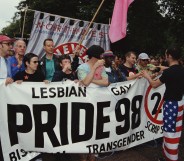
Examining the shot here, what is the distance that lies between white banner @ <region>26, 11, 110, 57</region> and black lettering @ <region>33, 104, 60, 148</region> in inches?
184

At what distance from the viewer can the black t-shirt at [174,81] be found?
17.8ft

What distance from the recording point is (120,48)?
29.4 m

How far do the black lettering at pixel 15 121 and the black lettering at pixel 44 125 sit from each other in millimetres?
111

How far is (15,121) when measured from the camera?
508 cm

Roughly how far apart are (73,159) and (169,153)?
5.24ft

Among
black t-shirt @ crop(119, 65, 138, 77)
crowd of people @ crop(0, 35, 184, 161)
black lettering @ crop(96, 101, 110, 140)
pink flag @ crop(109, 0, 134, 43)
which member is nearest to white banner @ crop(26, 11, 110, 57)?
pink flag @ crop(109, 0, 134, 43)

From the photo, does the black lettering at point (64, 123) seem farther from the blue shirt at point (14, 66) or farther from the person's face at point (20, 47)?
the person's face at point (20, 47)

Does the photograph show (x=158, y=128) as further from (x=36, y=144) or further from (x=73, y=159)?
(x=36, y=144)

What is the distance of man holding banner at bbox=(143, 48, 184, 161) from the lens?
17.8 feet

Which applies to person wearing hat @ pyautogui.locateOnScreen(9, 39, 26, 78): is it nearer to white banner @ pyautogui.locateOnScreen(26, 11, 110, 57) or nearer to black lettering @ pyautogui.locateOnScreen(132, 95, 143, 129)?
black lettering @ pyautogui.locateOnScreen(132, 95, 143, 129)

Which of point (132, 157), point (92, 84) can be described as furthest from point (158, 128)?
point (92, 84)

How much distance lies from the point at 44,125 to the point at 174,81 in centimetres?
207

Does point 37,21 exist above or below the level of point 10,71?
above

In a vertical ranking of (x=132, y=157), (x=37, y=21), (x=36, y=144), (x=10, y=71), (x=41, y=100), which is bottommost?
(x=132, y=157)
